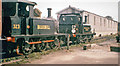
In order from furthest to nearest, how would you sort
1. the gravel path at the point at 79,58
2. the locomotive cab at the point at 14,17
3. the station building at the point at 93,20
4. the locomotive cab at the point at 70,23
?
the station building at the point at 93,20 → the locomotive cab at the point at 70,23 → the locomotive cab at the point at 14,17 → the gravel path at the point at 79,58

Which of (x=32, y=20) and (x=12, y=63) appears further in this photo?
(x=32, y=20)

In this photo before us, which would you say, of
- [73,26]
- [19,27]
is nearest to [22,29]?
[19,27]

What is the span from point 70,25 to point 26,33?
6917 millimetres

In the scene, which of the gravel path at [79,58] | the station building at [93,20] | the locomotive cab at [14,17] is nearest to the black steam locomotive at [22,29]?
the locomotive cab at [14,17]

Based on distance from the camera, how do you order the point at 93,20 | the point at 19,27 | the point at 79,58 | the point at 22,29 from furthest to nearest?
1. the point at 93,20
2. the point at 22,29
3. the point at 19,27
4. the point at 79,58

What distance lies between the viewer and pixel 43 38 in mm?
9938

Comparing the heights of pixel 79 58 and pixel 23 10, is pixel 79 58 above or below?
below

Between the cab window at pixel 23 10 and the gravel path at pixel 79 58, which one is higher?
the cab window at pixel 23 10

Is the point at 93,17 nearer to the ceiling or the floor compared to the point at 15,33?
nearer to the ceiling

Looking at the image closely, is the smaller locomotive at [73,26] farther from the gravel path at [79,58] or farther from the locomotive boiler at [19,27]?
the locomotive boiler at [19,27]

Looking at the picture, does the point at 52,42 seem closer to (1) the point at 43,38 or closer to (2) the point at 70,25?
(1) the point at 43,38

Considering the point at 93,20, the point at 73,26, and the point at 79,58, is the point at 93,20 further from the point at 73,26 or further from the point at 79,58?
the point at 79,58

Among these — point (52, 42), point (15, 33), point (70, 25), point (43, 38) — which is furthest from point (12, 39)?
point (70, 25)

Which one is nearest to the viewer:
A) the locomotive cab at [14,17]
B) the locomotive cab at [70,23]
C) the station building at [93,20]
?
the locomotive cab at [14,17]
